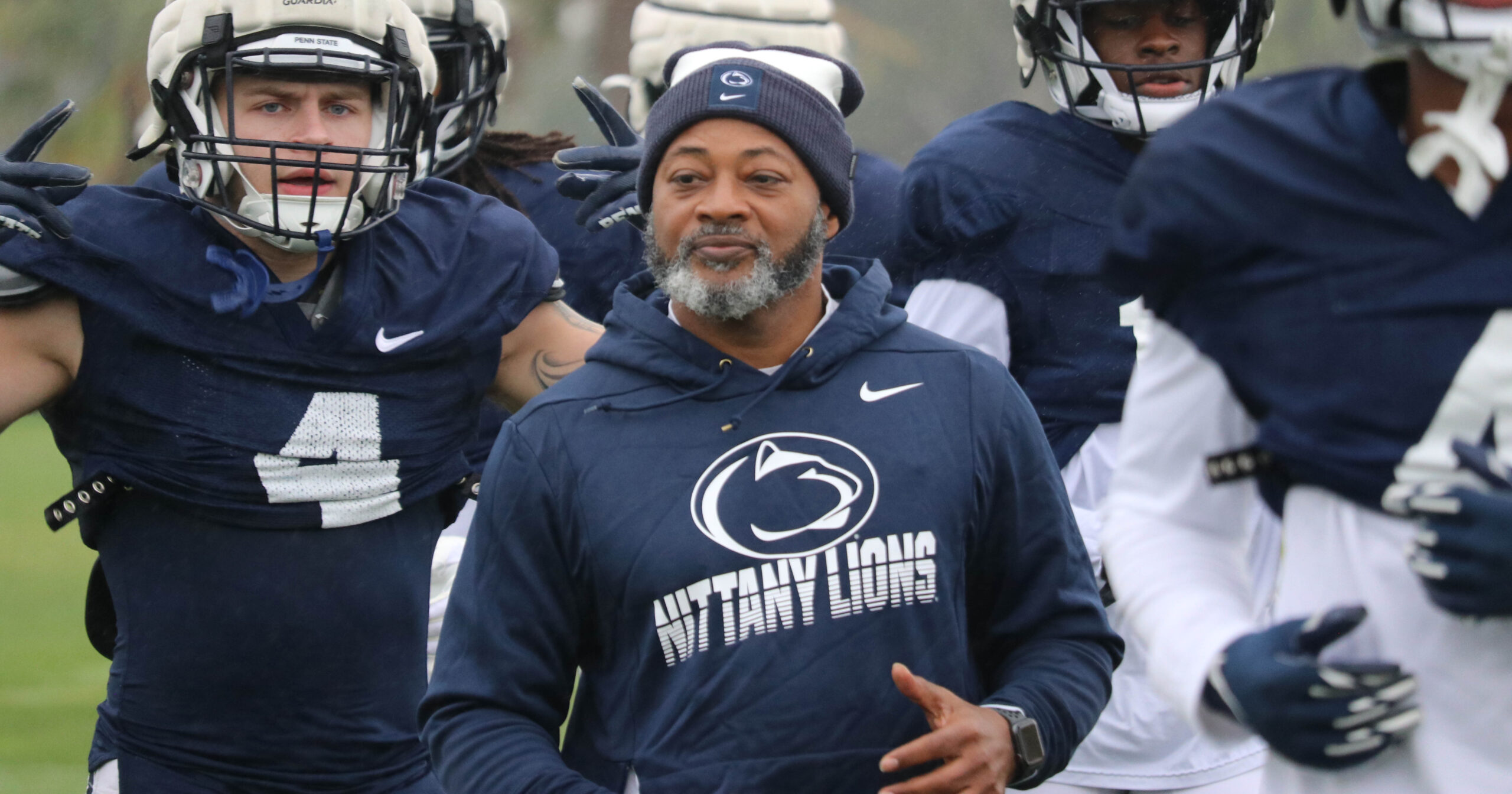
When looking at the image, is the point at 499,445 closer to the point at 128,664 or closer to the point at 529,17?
the point at 128,664

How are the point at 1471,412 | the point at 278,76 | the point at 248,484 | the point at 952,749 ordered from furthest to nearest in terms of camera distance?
the point at 278,76, the point at 248,484, the point at 952,749, the point at 1471,412

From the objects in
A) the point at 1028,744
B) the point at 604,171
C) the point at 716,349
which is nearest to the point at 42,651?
the point at 604,171

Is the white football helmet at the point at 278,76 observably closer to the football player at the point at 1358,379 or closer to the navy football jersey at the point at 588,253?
the navy football jersey at the point at 588,253

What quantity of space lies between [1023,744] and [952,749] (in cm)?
12

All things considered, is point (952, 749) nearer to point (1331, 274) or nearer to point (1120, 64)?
point (1331, 274)

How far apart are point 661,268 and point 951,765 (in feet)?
2.69

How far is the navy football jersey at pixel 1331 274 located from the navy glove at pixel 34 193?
6.55ft

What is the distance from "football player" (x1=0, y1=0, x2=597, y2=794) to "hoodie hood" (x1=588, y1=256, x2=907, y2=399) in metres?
0.82

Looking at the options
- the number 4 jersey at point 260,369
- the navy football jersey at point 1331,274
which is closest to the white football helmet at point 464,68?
the number 4 jersey at point 260,369

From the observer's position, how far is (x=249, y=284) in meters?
3.46

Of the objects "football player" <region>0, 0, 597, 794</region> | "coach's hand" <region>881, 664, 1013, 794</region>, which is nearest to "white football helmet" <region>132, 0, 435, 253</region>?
"football player" <region>0, 0, 597, 794</region>

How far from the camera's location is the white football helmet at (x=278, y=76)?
3.45m

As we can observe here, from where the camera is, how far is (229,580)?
3447mm

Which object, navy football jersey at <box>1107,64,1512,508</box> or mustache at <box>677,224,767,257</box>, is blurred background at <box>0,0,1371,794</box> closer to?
mustache at <box>677,224,767,257</box>
